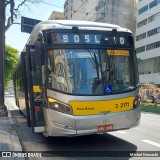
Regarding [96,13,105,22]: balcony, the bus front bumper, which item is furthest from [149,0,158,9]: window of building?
the bus front bumper

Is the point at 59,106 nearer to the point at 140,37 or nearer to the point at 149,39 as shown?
the point at 149,39

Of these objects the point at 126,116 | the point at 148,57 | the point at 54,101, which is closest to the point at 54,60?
the point at 54,101

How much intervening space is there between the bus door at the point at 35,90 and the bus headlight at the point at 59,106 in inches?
30.2

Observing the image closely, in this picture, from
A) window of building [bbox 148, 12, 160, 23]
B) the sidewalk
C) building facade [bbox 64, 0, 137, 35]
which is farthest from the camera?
building facade [bbox 64, 0, 137, 35]

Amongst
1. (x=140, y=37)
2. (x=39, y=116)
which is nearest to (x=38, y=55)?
(x=39, y=116)

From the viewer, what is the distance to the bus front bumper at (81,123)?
7.91 meters

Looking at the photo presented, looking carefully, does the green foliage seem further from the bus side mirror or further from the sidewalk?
the bus side mirror

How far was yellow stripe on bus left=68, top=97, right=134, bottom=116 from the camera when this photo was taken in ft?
26.2

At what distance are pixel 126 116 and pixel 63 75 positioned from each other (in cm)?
188

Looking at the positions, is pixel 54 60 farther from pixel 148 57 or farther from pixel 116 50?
pixel 148 57

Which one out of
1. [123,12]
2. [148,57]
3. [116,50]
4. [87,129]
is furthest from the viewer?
[123,12]

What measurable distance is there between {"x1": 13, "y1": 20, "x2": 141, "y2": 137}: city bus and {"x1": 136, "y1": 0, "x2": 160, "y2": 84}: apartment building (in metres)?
53.7

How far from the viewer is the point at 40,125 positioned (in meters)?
8.78

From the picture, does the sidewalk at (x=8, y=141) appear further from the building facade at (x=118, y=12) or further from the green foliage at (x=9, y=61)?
the building facade at (x=118, y=12)
